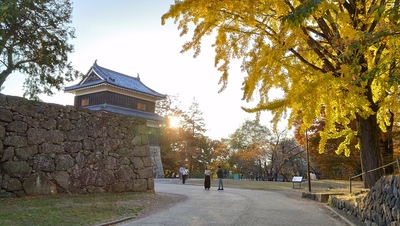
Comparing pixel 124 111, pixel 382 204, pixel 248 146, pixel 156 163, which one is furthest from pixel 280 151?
pixel 382 204

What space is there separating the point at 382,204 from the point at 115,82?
96.9ft

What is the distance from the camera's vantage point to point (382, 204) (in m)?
6.66

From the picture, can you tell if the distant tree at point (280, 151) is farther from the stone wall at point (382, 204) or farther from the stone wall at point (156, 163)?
the stone wall at point (382, 204)

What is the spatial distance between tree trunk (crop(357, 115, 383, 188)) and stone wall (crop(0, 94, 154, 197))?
30.2 feet

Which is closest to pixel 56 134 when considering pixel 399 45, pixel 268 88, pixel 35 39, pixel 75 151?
pixel 75 151

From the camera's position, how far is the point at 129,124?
1509 cm

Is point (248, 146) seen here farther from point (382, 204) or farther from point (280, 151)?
point (382, 204)

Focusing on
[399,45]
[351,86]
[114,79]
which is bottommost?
[351,86]

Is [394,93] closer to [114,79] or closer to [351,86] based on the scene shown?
[351,86]

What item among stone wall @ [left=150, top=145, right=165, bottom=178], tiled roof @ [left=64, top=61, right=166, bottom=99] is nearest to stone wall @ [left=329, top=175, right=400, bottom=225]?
tiled roof @ [left=64, top=61, right=166, bottom=99]

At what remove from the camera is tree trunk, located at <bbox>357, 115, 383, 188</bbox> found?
9398 millimetres

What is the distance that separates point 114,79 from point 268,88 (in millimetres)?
27896

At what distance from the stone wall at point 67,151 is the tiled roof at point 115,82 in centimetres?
1809

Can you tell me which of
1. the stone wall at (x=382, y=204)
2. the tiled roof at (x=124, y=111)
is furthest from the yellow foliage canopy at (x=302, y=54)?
the tiled roof at (x=124, y=111)
